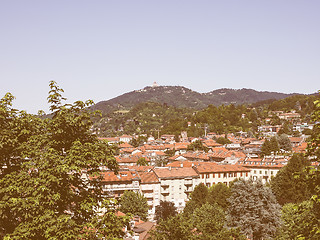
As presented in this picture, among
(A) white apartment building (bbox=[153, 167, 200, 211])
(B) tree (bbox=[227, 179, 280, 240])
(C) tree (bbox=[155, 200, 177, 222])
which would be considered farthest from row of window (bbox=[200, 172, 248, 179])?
(B) tree (bbox=[227, 179, 280, 240])

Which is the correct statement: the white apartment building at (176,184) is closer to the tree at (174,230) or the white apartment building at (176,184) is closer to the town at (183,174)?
the town at (183,174)

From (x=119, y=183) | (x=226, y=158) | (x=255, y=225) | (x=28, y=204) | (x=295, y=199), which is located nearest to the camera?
(x=28, y=204)

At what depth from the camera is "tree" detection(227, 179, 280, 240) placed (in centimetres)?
4322

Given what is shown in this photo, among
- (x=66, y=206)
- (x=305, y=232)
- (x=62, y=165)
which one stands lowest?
(x=305, y=232)

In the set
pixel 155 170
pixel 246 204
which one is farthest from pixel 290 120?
pixel 246 204

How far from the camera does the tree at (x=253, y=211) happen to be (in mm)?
43219

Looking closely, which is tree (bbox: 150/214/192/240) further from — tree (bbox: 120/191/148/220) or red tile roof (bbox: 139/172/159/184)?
red tile roof (bbox: 139/172/159/184)

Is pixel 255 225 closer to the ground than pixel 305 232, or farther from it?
closer to the ground

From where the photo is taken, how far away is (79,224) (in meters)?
12.0

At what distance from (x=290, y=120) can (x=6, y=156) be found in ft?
629

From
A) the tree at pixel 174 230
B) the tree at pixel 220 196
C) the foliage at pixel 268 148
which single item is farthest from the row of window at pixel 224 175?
the tree at pixel 174 230

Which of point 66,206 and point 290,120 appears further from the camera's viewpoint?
point 290,120

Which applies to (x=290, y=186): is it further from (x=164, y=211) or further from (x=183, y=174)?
(x=183, y=174)

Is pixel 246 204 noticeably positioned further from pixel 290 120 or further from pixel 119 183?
pixel 290 120
